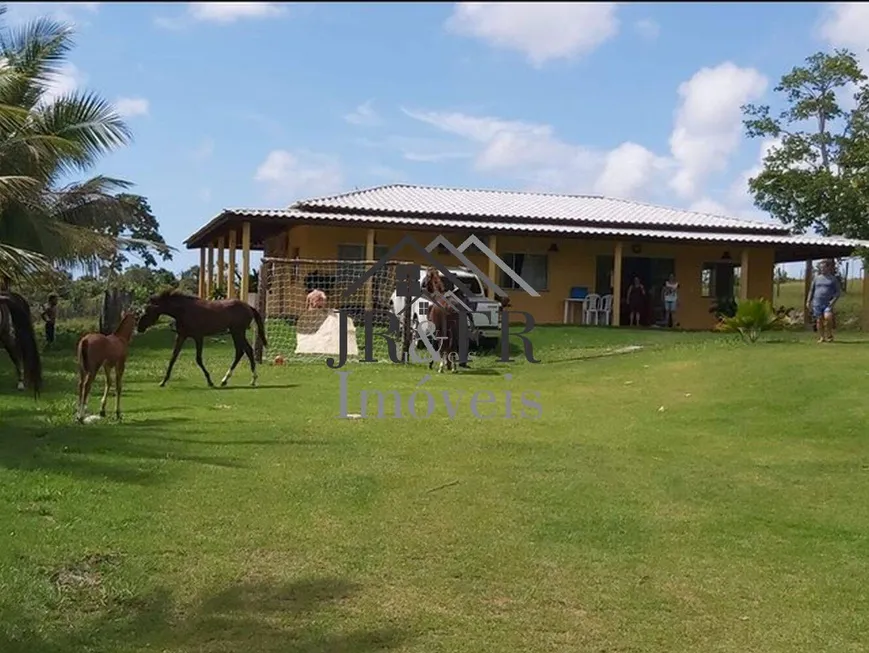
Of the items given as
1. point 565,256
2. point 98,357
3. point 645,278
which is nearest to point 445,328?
point 98,357

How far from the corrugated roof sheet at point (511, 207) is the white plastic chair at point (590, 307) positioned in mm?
2018

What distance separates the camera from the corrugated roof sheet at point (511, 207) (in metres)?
24.1

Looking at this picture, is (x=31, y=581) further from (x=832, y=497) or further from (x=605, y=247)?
(x=605, y=247)

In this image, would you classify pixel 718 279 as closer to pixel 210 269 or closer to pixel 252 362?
pixel 210 269

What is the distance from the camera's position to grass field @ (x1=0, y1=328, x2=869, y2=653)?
4.84 meters

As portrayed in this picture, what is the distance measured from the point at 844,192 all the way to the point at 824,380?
20.5 meters

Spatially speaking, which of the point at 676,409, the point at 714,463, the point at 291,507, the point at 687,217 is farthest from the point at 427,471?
the point at 687,217

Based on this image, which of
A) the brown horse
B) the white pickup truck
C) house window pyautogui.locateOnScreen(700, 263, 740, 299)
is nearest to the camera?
the brown horse

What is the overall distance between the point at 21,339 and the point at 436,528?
7172mm

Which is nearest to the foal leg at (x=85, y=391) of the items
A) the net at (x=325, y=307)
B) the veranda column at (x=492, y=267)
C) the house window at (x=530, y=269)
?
the net at (x=325, y=307)

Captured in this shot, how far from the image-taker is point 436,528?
250 inches

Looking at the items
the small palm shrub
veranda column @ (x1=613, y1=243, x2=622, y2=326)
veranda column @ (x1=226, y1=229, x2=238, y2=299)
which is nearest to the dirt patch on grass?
the small palm shrub

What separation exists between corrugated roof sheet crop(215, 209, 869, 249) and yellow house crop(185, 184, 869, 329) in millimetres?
31

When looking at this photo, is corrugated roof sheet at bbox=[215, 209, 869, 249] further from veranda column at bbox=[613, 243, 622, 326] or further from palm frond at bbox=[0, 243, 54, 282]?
palm frond at bbox=[0, 243, 54, 282]
